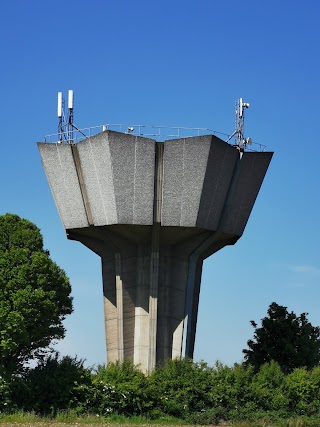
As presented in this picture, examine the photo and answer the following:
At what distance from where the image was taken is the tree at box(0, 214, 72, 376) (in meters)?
34.1

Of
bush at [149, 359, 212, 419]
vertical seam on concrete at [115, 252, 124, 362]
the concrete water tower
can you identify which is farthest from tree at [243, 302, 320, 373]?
bush at [149, 359, 212, 419]

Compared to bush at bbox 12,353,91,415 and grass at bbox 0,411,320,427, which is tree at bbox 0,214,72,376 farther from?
grass at bbox 0,411,320,427

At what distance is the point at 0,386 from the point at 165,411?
718 cm

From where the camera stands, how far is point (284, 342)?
165 ft

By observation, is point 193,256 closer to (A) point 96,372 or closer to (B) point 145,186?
(B) point 145,186

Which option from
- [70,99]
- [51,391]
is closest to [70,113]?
[70,99]

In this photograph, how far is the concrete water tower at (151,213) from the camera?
3991cm

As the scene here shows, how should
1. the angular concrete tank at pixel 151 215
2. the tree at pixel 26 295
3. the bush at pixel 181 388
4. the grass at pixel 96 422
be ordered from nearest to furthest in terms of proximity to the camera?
1. the grass at pixel 96 422
2. the tree at pixel 26 295
3. the bush at pixel 181 388
4. the angular concrete tank at pixel 151 215

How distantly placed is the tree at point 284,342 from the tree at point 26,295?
16868 millimetres

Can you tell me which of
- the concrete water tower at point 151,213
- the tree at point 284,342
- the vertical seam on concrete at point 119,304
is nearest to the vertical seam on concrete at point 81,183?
the concrete water tower at point 151,213

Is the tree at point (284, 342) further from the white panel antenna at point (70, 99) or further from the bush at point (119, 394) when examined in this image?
the white panel antenna at point (70, 99)

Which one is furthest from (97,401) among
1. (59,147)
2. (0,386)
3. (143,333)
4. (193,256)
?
(59,147)

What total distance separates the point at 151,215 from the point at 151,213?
0.32 feet

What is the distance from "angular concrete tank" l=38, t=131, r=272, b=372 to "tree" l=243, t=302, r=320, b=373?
7.89 metres
